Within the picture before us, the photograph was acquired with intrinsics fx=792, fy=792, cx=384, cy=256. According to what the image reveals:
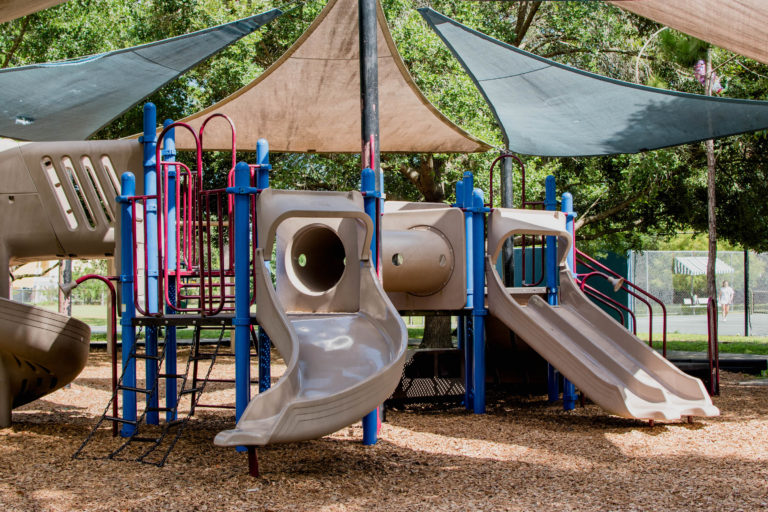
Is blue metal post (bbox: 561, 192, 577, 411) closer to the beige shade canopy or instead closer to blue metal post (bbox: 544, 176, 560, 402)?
blue metal post (bbox: 544, 176, 560, 402)

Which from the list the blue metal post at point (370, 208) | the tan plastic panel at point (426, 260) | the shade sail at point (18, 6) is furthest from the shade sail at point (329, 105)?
the shade sail at point (18, 6)

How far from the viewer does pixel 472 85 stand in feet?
39.9

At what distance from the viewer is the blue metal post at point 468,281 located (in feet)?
25.1

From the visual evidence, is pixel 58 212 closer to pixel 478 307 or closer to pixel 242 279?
pixel 242 279

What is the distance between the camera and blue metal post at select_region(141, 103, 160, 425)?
6336 mm

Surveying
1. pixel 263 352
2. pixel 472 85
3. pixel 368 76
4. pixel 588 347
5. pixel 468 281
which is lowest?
pixel 588 347

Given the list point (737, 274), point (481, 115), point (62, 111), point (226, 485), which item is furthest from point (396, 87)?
point (737, 274)

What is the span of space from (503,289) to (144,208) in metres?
3.26

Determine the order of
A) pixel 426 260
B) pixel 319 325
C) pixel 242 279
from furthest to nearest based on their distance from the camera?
pixel 426 260
pixel 319 325
pixel 242 279

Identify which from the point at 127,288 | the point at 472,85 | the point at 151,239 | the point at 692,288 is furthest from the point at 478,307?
the point at 692,288

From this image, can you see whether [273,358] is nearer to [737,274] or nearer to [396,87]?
[396,87]

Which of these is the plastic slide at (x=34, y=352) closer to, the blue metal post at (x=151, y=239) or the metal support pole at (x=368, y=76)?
the blue metal post at (x=151, y=239)

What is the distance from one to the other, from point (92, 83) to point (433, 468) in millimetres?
5713

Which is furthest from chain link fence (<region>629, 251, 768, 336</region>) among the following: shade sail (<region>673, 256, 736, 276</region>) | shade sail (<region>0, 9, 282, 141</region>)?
shade sail (<region>0, 9, 282, 141</region>)
